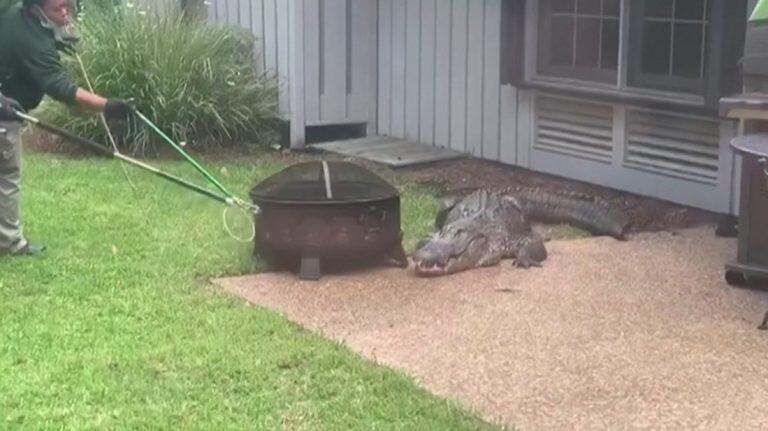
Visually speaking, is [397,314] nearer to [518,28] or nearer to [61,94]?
[61,94]

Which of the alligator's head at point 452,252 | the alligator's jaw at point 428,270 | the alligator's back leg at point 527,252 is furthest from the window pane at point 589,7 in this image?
the alligator's jaw at point 428,270

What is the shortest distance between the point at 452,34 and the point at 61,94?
15.4 ft

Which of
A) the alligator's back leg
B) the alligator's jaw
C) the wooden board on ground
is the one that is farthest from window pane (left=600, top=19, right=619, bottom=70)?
the alligator's jaw

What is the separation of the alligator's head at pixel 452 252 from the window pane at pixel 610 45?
8.60 feet

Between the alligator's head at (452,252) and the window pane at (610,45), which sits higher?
the window pane at (610,45)

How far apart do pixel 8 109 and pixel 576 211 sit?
3574mm

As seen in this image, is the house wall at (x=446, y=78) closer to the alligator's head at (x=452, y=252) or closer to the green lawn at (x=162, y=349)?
the green lawn at (x=162, y=349)

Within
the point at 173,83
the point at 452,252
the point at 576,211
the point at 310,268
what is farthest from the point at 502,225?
the point at 173,83

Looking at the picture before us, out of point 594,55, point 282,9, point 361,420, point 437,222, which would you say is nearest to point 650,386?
point 361,420

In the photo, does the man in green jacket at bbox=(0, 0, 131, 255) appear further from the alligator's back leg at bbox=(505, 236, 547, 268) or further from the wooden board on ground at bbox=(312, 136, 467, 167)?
the wooden board on ground at bbox=(312, 136, 467, 167)

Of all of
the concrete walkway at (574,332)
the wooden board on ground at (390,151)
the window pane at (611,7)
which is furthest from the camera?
the wooden board on ground at (390,151)

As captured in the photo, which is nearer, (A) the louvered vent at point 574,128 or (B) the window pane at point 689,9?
(B) the window pane at point 689,9

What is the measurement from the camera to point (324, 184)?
23.4 ft

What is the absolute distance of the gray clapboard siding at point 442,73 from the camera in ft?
34.9
